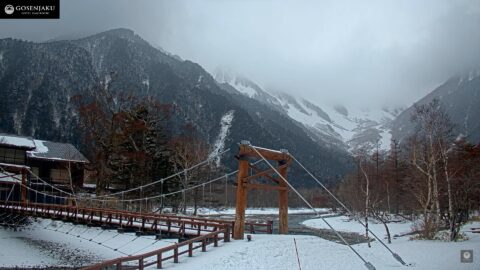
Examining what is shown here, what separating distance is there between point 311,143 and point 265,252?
170 metres

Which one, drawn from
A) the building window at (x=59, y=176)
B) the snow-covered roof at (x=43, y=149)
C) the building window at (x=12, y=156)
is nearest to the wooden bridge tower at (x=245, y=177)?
the snow-covered roof at (x=43, y=149)

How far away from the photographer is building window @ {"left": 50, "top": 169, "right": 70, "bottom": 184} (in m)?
45.9

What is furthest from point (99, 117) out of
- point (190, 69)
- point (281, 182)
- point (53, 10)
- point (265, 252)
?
point (190, 69)

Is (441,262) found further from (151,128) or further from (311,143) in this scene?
(311,143)

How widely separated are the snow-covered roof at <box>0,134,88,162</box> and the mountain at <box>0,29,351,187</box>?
51.9 m

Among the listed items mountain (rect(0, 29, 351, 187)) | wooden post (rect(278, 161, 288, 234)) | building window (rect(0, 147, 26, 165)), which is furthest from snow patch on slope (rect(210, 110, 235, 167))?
wooden post (rect(278, 161, 288, 234))

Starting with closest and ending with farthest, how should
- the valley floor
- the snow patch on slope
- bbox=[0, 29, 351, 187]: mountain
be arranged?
the valley floor
bbox=[0, 29, 351, 187]: mountain
the snow patch on slope

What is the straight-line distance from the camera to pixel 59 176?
46250 mm

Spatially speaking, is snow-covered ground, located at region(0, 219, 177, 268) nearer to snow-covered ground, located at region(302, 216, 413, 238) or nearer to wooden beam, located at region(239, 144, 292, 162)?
wooden beam, located at region(239, 144, 292, 162)

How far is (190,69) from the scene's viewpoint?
586 feet

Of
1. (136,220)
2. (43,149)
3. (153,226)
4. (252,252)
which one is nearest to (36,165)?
(43,149)

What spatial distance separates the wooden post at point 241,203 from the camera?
55.2 feet

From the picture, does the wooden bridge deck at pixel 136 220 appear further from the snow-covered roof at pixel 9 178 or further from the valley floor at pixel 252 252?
the snow-covered roof at pixel 9 178

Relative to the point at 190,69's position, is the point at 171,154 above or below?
below
